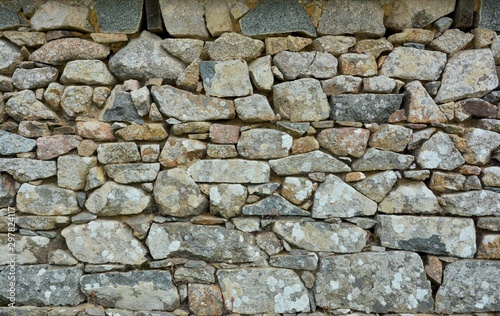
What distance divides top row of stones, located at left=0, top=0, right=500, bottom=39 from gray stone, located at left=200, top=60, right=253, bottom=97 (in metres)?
0.26

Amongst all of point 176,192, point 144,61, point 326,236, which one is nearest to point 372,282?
point 326,236

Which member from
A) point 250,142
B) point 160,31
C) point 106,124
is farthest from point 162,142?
point 160,31

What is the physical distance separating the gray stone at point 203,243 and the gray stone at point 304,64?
122cm

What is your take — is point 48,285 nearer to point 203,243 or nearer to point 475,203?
point 203,243

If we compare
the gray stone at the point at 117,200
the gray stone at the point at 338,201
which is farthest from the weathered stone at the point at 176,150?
the gray stone at the point at 338,201

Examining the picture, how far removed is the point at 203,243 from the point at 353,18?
1950 mm

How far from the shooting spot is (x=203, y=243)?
2.35 m

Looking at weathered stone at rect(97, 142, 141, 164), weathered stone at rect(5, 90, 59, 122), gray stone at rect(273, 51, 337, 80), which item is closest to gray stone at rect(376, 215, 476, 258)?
gray stone at rect(273, 51, 337, 80)

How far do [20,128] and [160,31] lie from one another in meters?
1.24

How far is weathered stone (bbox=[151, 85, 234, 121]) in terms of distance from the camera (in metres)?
2.34

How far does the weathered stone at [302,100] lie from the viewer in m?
2.36

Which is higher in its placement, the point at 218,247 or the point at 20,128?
the point at 20,128

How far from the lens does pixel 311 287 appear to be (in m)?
2.36

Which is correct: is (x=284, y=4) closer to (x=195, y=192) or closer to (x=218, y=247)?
(x=195, y=192)
